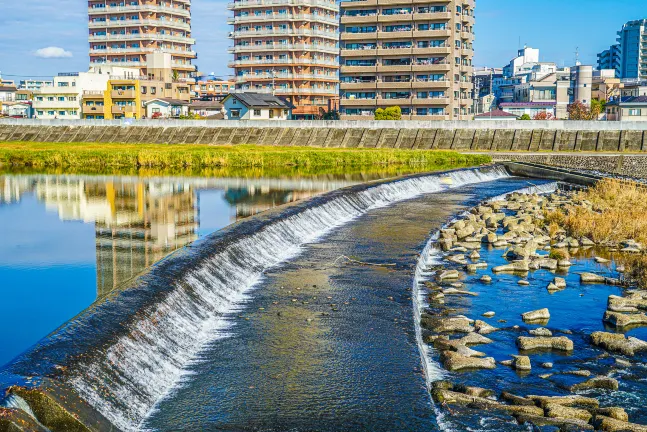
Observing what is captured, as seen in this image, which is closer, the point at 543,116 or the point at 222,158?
the point at 222,158

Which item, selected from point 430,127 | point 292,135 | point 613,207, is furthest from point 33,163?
point 613,207

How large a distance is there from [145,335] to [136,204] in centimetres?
2245

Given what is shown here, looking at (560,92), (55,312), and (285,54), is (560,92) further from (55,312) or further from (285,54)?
(55,312)

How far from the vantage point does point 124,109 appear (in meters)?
113

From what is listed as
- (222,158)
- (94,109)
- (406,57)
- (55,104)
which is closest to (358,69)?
(406,57)

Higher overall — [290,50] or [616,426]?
[290,50]

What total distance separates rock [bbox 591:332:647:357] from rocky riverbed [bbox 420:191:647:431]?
2 centimetres

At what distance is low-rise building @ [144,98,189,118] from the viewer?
113 metres

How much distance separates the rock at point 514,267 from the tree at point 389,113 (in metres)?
73.3

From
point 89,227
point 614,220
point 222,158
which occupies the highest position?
point 222,158

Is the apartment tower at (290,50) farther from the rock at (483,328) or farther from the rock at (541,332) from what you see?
the rock at (541,332)

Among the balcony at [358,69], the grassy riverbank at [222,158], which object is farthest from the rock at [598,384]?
the balcony at [358,69]

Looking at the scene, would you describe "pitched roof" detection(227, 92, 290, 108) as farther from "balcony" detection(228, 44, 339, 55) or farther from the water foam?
the water foam

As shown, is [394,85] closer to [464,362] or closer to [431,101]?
[431,101]
